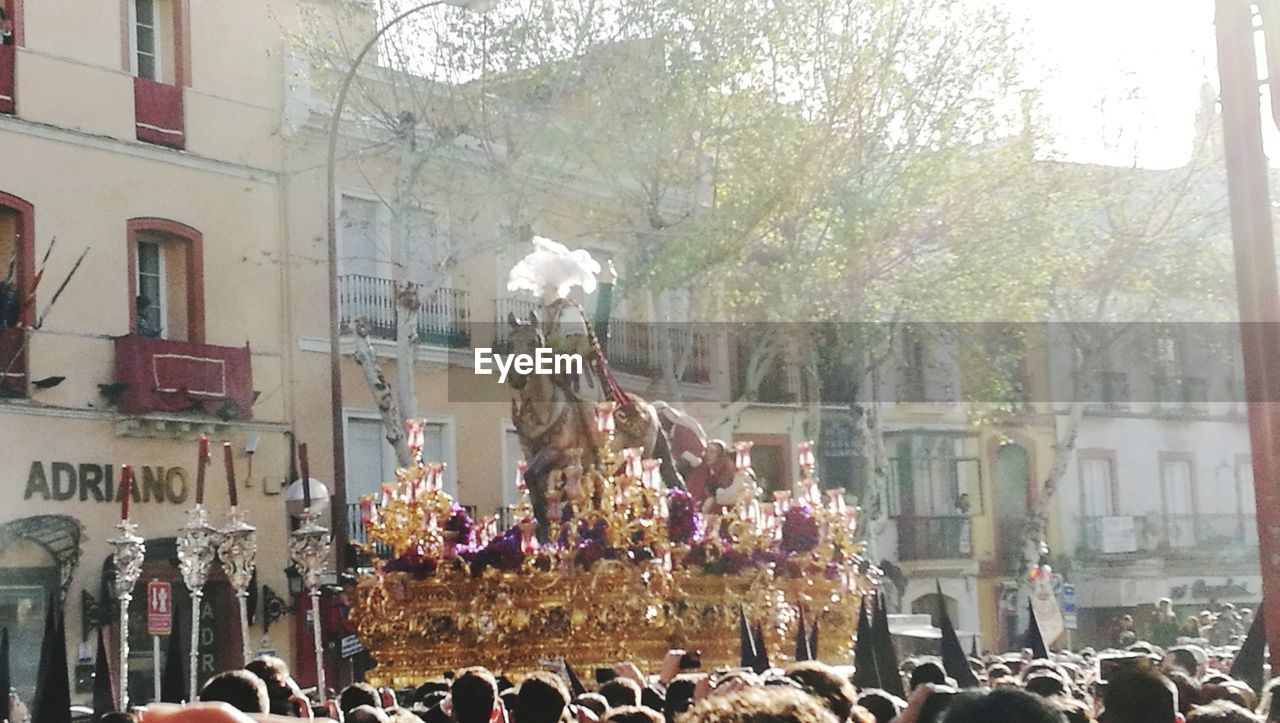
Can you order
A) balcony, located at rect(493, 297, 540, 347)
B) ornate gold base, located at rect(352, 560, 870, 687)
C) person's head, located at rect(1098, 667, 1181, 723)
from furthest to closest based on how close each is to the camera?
balcony, located at rect(493, 297, 540, 347), ornate gold base, located at rect(352, 560, 870, 687), person's head, located at rect(1098, 667, 1181, 723)

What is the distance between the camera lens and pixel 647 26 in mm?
22469

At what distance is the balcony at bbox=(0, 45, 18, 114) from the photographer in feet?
67.6

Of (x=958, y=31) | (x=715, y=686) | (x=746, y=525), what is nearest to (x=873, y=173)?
(x=958, y=31)

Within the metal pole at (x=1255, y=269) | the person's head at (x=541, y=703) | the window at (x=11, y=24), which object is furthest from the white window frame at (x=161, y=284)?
the person's head at (x=541, y=703)

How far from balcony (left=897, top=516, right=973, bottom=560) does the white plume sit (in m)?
24.5

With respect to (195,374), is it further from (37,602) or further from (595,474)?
(595,474)

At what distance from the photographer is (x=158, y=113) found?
22.2 metres

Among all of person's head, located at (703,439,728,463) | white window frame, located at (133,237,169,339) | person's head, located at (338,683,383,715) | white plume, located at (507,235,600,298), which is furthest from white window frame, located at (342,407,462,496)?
person's head, located at (338,683,383,715)

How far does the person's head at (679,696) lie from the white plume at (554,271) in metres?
5.22

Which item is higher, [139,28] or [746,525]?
[139,28]

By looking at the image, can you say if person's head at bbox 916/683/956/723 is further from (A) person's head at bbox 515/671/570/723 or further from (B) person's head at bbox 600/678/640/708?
(B) person's head at bbox 600/678/640/708

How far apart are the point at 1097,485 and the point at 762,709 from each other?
3701cm

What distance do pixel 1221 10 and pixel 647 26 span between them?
1519 cm

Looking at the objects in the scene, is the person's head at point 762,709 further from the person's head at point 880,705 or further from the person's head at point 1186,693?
the person's head at point 1186,693
